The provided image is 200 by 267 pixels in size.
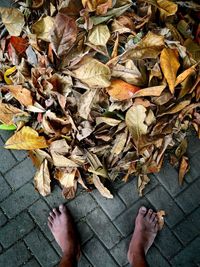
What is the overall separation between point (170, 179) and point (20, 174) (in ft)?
2.82

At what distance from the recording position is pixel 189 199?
8.21 feet

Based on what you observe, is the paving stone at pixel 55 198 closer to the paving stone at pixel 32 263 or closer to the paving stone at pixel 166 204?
the paving stone at pixel 32 263

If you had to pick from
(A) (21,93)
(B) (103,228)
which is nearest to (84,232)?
(B) (103,228)

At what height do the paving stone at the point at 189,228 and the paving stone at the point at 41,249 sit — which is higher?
the paving stone at the point at 189,228

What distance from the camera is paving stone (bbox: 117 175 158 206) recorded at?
8.19 feet

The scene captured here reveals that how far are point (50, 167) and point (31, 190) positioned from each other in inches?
7.7

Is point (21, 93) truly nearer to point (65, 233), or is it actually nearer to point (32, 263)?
point (65, 233)

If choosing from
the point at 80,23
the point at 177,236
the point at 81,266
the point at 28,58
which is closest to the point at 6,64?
the point at 28,58

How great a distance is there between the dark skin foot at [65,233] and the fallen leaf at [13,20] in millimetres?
1001

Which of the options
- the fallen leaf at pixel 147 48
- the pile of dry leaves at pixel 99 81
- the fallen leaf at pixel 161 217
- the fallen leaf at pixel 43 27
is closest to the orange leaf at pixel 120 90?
the pile of dry leaves at pixel 99 81

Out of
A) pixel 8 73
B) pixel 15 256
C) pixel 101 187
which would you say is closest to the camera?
pixel 8 73

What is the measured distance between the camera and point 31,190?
8.16ft

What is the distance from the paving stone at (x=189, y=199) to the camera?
2.50m

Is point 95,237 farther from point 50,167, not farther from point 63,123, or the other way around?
point 63,123
